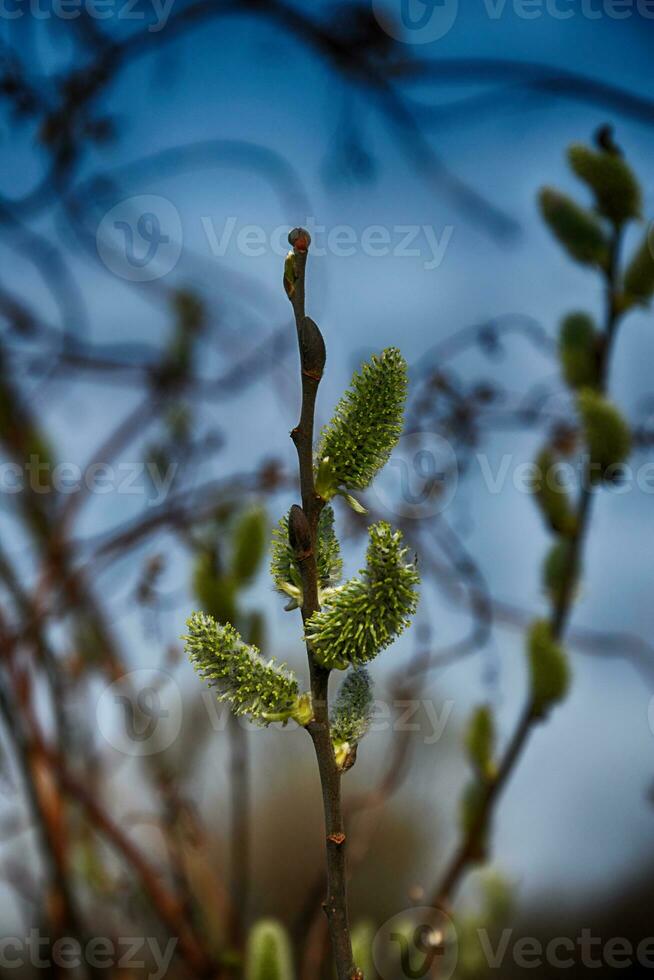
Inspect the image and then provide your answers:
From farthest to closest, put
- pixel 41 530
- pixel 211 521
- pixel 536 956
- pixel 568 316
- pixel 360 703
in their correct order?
1. pixel 536 956
2. pixel 41 530
3. pixel 211 521
4. pixel 568 316
5. pixel 360 703

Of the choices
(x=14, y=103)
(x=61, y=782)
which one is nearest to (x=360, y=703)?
(x=61, y=782)

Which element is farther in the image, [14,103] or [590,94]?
[14,103]

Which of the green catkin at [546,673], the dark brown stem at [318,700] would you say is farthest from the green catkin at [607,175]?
the dark brown stem at [318,700]

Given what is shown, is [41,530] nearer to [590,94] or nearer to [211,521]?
[211,521]
